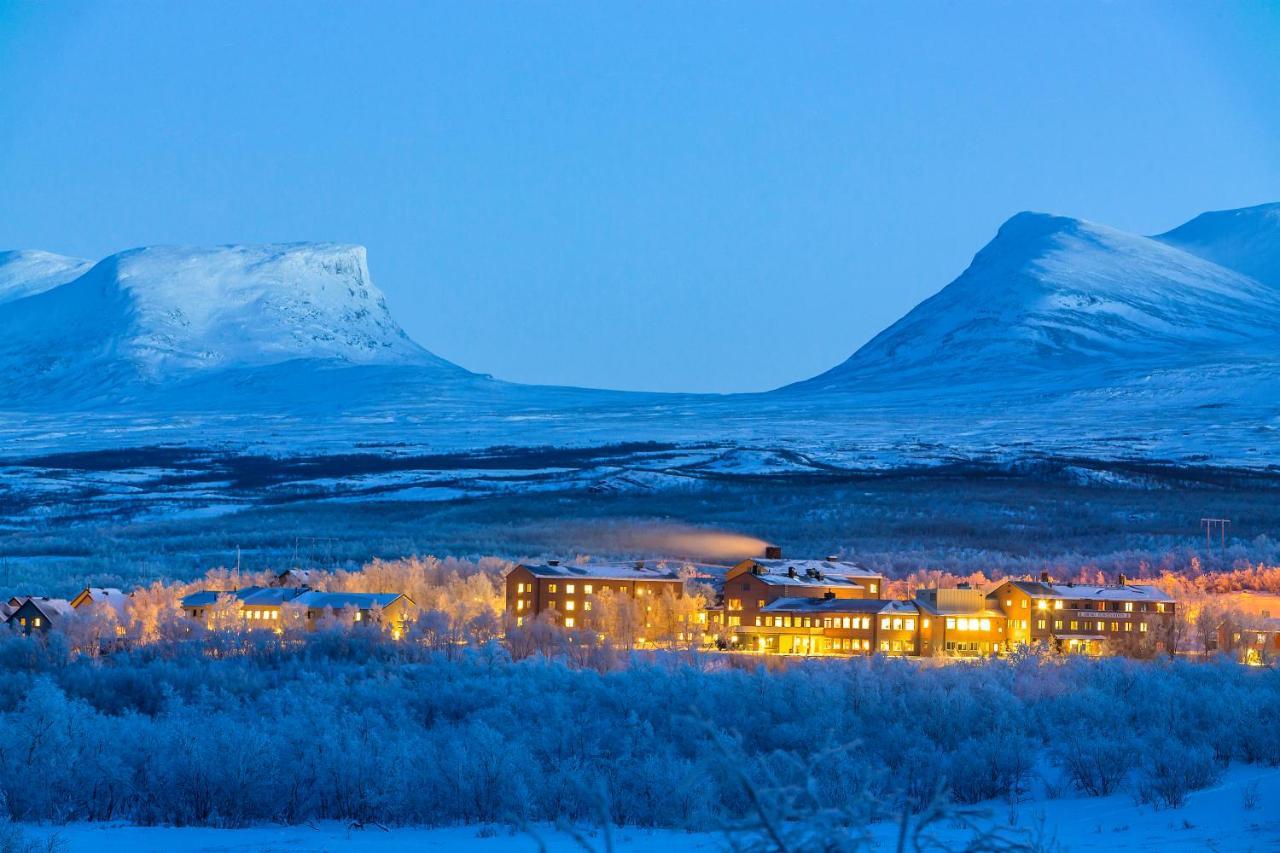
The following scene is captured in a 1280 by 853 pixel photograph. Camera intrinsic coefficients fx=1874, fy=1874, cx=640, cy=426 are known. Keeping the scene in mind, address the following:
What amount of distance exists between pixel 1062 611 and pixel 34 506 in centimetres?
10164

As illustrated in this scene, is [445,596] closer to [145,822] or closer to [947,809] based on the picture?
[145,822]

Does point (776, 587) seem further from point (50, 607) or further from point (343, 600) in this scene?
point (50, 607)

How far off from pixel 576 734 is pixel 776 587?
971 inches

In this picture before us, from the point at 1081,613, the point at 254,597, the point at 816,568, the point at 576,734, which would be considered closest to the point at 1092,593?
the point at 1081,613

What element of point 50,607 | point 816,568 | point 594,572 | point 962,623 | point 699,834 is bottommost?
point 962,623

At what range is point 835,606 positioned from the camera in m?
54.8

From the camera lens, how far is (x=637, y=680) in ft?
132

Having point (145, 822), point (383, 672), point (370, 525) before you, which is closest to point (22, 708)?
point (383, 672)

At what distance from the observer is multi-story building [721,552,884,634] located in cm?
5841

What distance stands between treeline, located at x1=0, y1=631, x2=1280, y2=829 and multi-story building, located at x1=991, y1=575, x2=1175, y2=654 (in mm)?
9383

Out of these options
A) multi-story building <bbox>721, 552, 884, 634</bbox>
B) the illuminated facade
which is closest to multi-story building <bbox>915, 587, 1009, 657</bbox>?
multi-story building <bbox>721, 552, 884, 634</bbox>

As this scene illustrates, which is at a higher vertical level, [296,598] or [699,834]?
[699,834]

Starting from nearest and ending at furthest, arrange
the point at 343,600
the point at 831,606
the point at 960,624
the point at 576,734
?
1. the point at 576,734
2. the point at 960,624
3. the point at 831,606
4. the point at 343,600

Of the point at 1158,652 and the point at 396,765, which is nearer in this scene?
the point at 396,765
